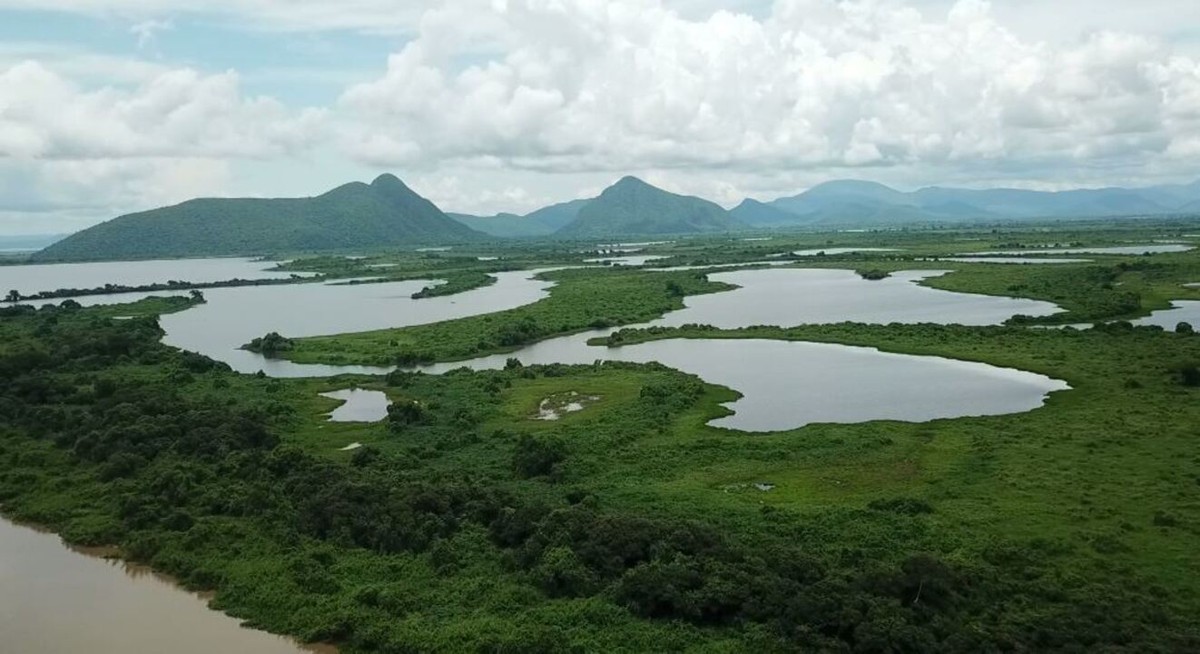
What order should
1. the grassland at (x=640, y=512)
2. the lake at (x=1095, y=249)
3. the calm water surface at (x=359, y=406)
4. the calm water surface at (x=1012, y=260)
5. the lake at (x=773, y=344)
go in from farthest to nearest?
the lake at (x=1095, y=249) < the calm water surface at (x=1012, y=260) < the calm water surface at (x=359, y=406) < the lake at (x=773, y=344) < the grassland at (x=640, y=512)

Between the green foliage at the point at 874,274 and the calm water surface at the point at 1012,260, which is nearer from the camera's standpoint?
the green foliage at the point at 874,274

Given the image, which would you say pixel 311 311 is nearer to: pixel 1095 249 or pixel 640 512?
pixel 640 512

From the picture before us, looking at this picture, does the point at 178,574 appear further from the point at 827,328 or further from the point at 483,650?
the point at 827,328

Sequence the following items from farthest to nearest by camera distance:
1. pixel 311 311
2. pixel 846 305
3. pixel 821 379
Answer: pixel 311 311, pixel 846 305, pixel 821 379

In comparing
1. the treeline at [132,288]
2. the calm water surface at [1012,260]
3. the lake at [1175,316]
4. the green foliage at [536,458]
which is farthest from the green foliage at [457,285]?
the green foliage at [536,458]

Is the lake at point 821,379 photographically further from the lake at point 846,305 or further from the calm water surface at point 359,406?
the lake at point 846,305

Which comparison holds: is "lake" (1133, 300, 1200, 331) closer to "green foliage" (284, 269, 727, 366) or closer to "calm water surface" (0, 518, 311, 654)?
"green foliage" (284, 269, 727, 366)

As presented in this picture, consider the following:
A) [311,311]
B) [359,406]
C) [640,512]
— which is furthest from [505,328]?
[640,512]
